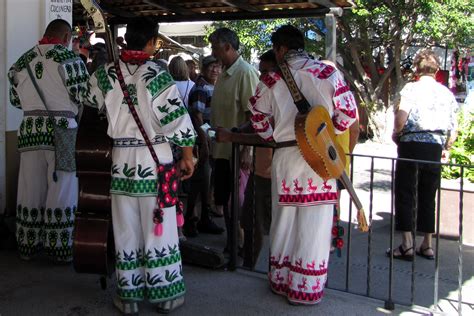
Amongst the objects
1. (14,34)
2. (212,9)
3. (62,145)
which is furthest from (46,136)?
(212,9)

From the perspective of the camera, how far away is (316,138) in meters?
3.53

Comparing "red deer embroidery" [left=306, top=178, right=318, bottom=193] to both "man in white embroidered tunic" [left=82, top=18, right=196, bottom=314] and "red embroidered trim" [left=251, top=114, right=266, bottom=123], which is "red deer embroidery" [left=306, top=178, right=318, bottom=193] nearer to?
"red embroidered trim" [left=251, top=114, right=266, bottom=123]

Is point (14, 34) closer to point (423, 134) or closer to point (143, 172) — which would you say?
point (143, 172)

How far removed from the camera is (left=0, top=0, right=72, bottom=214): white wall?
5.02 meters

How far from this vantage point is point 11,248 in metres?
5.02

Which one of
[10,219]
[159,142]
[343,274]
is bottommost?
[343,274]

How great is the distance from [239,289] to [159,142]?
1.33m

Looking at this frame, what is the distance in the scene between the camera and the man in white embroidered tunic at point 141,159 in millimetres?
3416

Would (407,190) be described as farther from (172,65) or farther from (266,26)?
(266,26)

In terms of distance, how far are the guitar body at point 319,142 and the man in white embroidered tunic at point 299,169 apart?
0.45 ft

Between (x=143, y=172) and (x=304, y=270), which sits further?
(x=304, y=270)

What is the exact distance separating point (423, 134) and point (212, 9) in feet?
8.56

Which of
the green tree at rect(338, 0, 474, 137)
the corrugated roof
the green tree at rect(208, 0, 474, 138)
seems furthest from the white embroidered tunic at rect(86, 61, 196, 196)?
the green tree at rect(338, 0, 474, 137)

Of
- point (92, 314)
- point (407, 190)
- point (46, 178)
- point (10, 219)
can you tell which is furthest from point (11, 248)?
point (407, 190)
